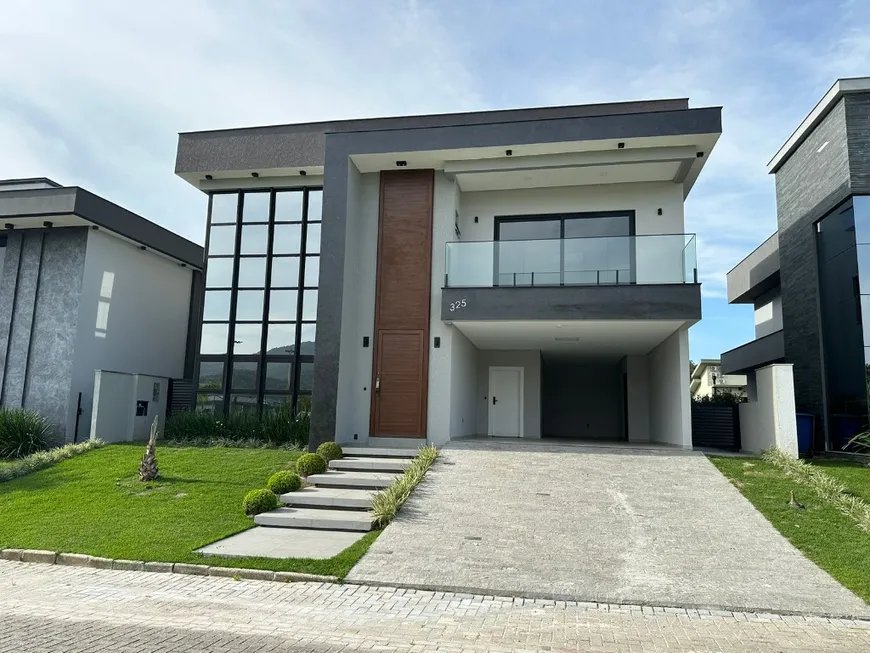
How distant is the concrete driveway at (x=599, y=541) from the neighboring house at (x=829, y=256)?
510 centimetres

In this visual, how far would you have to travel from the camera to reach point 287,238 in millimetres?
15906

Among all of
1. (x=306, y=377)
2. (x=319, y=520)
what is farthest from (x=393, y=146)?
(x=319, y=520)

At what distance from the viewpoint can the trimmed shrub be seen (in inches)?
539

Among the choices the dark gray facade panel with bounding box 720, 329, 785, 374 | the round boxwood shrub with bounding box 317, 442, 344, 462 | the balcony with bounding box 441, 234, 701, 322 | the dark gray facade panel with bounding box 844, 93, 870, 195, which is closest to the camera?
the round boxwood shrub with bounding box 317, 442, 344, 462

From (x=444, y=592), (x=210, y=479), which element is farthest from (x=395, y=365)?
(x=444, y=592)

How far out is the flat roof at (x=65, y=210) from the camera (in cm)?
1483

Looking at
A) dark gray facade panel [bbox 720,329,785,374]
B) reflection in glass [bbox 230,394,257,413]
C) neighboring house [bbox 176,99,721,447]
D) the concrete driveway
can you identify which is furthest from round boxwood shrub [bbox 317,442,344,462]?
dark gray facade panel [bbox 720,329,785,374]

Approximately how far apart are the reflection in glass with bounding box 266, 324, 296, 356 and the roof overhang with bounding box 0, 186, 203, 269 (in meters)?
4.76

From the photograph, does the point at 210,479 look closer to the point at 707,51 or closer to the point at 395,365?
the point at 395,365

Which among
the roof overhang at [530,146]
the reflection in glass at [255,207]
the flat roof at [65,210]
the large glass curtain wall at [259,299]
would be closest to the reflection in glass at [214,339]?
the large glass curtain wall at [259,299]

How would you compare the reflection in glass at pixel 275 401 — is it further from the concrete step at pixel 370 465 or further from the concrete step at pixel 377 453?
the concrete step at pixel 370 465

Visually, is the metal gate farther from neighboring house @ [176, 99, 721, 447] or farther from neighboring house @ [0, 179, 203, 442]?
neighboring house @ [0, 179, 203, 442]

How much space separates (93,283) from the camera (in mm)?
15812

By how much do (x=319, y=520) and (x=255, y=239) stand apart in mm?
9187
